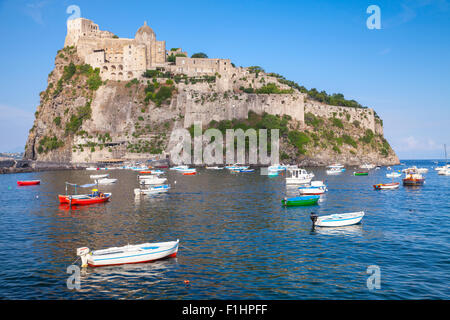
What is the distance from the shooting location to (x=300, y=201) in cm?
3123

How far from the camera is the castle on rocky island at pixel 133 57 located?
94.6 meters

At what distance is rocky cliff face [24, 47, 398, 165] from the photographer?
8956 centimetres

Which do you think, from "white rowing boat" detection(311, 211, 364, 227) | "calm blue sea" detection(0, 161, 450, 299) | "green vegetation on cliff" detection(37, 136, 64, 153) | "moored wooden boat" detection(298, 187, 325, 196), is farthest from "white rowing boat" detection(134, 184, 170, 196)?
"green vegetation on cliff" detection(37, 136, 64, 153)

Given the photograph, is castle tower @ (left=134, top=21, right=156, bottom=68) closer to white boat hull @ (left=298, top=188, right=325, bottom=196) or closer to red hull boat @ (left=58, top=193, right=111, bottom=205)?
red hull boat @ (left=58, top=193, right=111, bottom=205)

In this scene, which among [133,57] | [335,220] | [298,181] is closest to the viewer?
[335,220]

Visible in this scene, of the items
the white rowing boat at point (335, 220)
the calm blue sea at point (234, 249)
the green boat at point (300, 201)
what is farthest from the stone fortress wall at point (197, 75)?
the white rowing boat at point (335, 220)

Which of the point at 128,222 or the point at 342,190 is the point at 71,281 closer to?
the point at 128,222

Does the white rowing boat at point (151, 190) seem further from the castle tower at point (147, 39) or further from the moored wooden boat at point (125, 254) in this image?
the castle tower at point (147, 39)

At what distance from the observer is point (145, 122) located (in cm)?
9181

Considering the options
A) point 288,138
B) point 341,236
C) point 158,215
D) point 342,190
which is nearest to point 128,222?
point 158,215

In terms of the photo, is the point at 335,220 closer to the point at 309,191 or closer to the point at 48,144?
the point at 309,191

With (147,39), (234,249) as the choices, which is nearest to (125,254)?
(234,249)

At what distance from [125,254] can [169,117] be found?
7787cm

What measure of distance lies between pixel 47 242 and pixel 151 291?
10.2 metres
